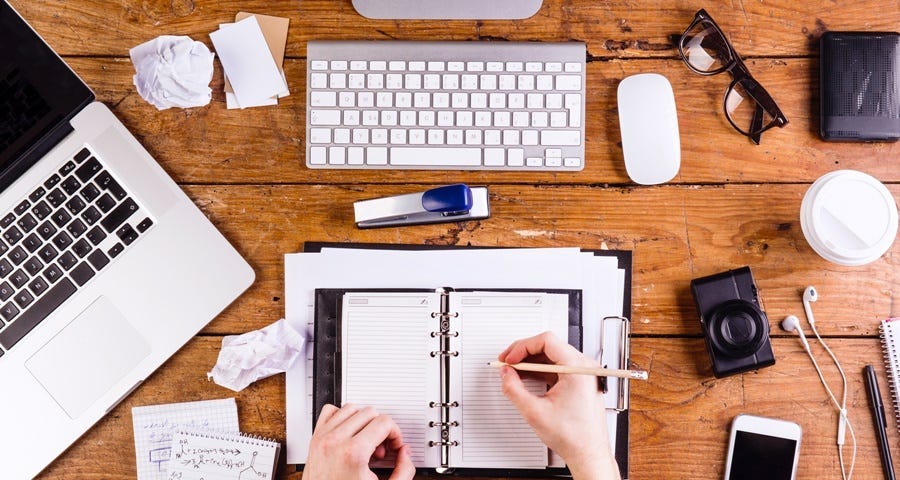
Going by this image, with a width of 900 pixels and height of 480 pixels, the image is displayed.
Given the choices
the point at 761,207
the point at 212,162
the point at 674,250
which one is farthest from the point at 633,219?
the point at 212,162

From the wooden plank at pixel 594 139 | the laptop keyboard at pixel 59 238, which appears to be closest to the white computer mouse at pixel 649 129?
the wooden plank at pixel 594 139

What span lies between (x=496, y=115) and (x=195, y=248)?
469mm

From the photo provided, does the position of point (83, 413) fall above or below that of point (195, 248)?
below

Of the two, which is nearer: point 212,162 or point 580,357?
point 580,357

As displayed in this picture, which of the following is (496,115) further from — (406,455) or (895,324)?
(895,324)

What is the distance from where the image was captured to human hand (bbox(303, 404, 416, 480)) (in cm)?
87

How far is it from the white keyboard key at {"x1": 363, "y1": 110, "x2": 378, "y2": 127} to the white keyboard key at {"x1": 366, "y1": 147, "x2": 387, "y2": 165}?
0.04 meters

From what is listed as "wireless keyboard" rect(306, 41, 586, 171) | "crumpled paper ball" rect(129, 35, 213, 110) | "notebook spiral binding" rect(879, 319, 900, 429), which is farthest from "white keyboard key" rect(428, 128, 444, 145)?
"notebook spiral binding" rect(879, 319, 900, 429)

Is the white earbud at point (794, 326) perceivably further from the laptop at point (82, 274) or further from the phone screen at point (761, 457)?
the laptop at point (82, 274)

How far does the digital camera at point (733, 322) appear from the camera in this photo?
3.04ft

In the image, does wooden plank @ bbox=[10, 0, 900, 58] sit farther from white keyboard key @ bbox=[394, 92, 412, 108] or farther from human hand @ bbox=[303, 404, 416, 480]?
human hand @ bbox=[303, 404, 416, 480]

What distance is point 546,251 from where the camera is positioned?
97 cm

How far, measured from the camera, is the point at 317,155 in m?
0.96

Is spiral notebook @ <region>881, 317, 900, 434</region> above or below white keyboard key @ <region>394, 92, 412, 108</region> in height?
below
